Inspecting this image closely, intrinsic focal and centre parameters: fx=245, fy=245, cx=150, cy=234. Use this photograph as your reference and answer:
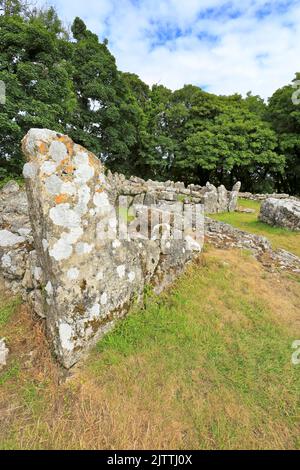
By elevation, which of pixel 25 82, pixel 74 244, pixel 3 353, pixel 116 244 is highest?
pixel 25 82

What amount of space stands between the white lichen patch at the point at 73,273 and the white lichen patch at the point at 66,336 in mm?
526

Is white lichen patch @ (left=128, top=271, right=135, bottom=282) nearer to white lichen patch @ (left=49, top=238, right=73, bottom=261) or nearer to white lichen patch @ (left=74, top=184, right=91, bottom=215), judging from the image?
white lichen patch @ (left=49, top=238, right=73, bottom=261)

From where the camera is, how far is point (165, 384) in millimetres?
2674

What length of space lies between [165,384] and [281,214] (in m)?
8.74

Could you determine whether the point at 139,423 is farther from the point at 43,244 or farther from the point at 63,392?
the point at 43,244

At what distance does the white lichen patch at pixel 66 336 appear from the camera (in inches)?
107

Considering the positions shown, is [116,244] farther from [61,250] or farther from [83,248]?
[61,250]

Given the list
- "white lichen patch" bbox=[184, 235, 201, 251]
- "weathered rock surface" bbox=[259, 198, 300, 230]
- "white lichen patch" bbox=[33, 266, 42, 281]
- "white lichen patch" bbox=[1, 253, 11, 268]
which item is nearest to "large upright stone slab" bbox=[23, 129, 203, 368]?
"white lichen patch" bbox=[33, 266, 42, 281]

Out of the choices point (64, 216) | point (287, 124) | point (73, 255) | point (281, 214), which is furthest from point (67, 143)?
point (287, 124)

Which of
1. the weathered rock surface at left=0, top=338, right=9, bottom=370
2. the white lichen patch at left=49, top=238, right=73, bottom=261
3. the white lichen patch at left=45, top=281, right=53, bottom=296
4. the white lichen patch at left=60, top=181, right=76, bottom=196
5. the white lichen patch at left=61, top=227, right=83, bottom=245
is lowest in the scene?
the weathered rock surface at left=0, top=338, right=9, bottom=370

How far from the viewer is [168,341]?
315 cm

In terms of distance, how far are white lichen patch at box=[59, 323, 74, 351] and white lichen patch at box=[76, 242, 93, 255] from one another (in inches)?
32.9

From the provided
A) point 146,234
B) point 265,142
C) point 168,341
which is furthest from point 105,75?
point 168,341

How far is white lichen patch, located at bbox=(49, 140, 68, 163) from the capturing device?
2.94 m
